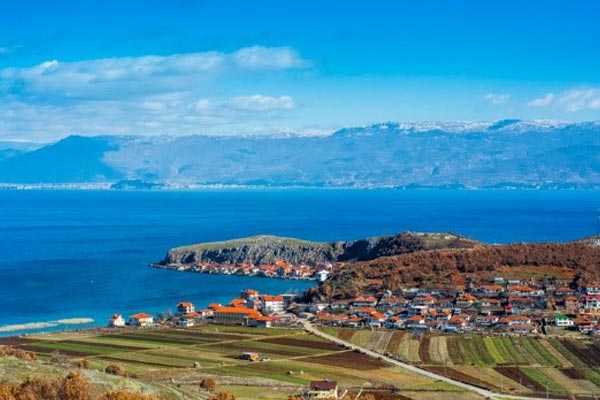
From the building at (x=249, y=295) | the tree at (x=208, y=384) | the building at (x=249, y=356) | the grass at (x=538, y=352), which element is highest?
the building at (x=249, y=295)

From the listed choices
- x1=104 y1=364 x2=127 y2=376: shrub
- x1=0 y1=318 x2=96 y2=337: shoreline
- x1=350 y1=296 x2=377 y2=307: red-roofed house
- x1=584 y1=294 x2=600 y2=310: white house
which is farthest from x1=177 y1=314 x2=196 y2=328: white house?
x1=584 y1=294 x2=600 y2=310: white house

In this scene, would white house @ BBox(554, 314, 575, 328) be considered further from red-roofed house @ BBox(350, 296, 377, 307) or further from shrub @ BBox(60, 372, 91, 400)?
shrub @ BBox(60, 372, 91, 400)

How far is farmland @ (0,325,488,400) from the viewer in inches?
1982

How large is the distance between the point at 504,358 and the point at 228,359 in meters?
18.5

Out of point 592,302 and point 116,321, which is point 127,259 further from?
point 592,302

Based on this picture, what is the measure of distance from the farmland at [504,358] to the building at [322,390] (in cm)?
956

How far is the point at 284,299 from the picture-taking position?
293 feet

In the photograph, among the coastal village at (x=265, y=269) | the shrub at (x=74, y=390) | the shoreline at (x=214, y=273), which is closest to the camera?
the shrub at (x=74, y=390)

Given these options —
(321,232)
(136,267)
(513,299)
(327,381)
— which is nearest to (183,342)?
(327,381)

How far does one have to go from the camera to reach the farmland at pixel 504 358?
52438 millimetres

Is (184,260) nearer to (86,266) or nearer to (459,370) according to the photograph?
(86,266)

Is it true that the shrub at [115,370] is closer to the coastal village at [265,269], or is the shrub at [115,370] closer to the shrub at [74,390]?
the shrub at [74,390]

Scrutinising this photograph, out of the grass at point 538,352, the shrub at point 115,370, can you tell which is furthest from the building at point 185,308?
the grass at point 538,352

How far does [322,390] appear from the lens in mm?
47750
